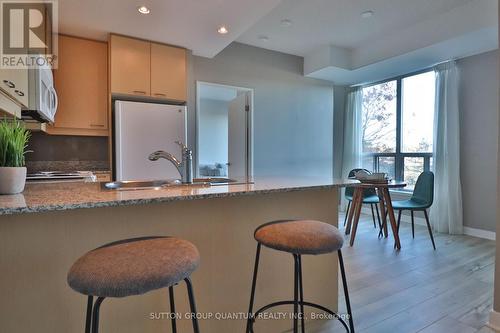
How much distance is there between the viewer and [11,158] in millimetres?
1135

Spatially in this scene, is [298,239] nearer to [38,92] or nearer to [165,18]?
[38,92]

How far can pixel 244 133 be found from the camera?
415cm

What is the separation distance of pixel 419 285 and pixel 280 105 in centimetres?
301

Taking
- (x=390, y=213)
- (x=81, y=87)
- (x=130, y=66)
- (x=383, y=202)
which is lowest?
(x=390, y=213)

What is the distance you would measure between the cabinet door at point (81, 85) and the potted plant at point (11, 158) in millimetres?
2020

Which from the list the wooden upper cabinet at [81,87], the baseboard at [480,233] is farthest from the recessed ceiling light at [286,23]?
the baseboard at [480,233]

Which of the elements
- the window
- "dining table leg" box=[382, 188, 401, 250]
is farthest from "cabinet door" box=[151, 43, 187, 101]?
the window

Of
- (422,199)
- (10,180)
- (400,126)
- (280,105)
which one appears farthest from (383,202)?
(10,180)

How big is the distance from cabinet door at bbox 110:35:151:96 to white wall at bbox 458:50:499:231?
4.10m

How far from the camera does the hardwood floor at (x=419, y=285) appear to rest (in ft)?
5.77

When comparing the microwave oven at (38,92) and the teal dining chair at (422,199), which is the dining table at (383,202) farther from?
the microwave oven at (38,92)

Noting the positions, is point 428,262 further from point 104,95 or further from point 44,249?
point 104,95

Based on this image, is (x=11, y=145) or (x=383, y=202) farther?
(x=383, y=202)

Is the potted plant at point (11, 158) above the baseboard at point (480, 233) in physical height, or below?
above
